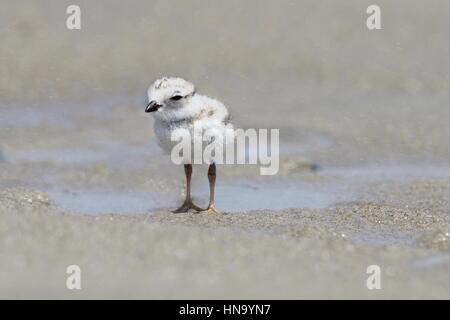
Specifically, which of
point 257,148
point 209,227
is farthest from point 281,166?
point 209,227

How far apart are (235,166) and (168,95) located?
180cm

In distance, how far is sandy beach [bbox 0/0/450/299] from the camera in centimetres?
454

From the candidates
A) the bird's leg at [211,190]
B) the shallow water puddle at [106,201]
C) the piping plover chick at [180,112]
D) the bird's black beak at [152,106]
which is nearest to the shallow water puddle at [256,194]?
the shallow water puddle at [106,201]

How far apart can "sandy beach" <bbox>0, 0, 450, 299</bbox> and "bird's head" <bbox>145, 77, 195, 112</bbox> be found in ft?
2.28

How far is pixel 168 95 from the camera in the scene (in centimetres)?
591

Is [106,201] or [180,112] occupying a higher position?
[180,112]

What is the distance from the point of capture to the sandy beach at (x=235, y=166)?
179 inches

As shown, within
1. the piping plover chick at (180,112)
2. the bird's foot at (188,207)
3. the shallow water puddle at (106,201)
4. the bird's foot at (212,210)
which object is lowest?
the bird's foot at (212,210)

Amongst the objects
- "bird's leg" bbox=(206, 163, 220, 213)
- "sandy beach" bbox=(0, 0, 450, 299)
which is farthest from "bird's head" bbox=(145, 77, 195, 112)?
"sandy beach" bbox=(0, 0, 450, 299)

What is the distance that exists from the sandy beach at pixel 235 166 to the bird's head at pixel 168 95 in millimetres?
696

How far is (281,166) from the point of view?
764 centimetres

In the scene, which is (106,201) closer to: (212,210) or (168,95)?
(212,210)

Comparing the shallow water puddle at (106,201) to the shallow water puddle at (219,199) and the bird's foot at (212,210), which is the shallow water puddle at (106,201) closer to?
the shallow water puddle at (219,199)

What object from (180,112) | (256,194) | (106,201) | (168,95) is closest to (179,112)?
(180,112)
